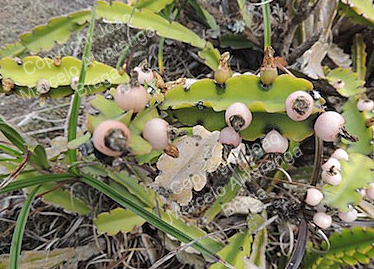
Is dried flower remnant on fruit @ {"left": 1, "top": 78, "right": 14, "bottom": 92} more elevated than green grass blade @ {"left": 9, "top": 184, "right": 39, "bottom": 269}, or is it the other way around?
dried flower remnant on fruit @ {"left": 1, "top": 78, "right": 14, "bottom": 92}

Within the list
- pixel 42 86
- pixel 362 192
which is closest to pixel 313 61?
pixel 362 192

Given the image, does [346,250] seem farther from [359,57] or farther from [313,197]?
[359,57]

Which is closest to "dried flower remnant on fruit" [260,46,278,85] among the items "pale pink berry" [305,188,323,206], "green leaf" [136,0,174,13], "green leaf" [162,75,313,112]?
"green leaf" [162,75,313,112]

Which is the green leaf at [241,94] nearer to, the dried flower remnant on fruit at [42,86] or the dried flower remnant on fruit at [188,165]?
the dried flower remnant on fruit at [188,165]

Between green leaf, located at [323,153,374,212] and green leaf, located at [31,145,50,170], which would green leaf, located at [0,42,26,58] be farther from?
green leaf, located at [323,153,374,212]

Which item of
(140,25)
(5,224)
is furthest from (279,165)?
(5,224)

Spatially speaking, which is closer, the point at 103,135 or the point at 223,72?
the point at 103,135
